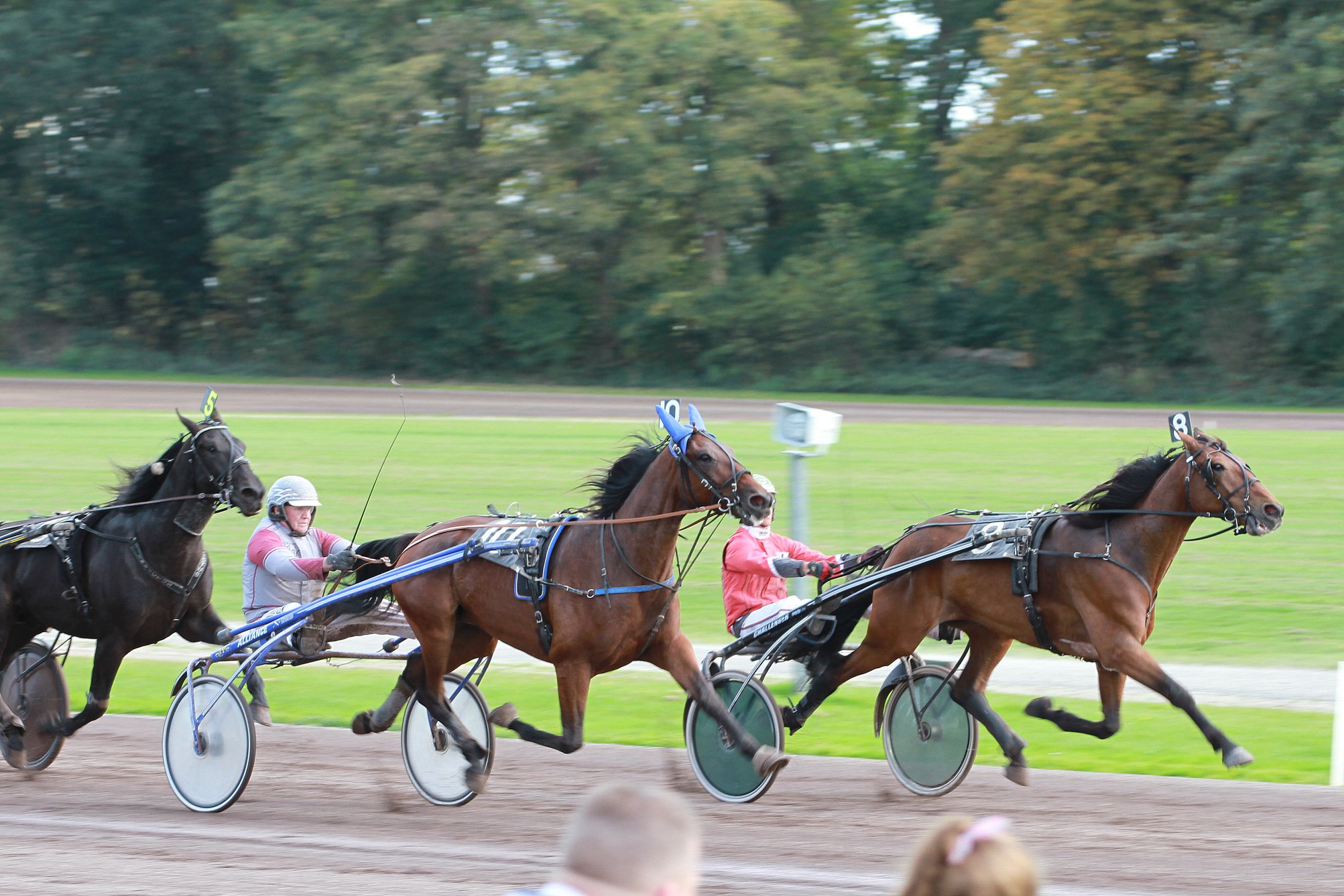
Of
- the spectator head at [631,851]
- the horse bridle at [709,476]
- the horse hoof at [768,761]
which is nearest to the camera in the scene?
the spectator head at [631,851]

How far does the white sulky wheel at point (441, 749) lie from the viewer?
6516 mm

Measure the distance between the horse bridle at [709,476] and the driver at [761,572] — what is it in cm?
75

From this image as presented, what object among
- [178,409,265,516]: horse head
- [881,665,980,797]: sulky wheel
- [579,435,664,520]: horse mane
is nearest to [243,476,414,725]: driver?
[178,409,265,516]: horse head

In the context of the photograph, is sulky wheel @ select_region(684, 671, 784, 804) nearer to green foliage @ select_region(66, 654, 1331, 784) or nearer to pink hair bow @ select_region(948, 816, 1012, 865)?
green foliage @ select_region(66, 654, 1331, 784)

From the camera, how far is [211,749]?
6418 mm

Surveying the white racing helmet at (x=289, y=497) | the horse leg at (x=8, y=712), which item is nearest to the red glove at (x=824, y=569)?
the white racing helmet at (x=289, y=497)

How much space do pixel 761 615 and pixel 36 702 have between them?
357cm

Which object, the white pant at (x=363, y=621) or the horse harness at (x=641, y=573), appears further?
the white pant at (x=363, y=621)

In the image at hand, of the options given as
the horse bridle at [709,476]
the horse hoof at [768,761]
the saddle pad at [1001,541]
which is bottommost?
the horse hoof at [768,761]

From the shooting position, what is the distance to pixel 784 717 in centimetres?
686

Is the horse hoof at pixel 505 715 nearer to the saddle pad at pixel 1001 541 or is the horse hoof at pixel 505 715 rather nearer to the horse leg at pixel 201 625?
the horse leg at pixel 201 625

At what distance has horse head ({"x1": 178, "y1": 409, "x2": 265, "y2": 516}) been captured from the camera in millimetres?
6891

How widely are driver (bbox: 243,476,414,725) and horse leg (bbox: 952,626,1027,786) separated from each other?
2.60 meters

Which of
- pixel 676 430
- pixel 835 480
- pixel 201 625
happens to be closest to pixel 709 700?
pixel 676 430
